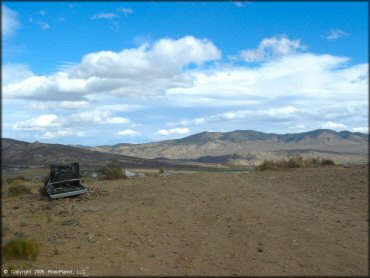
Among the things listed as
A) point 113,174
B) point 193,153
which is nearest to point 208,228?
point 113,174

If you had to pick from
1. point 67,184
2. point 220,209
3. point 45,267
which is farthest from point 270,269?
point 67,184

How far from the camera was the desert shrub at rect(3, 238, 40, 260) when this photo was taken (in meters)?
11.2

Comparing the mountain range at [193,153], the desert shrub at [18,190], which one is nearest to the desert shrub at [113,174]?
the desert shrub at [18,190]

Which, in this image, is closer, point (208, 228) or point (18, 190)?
point (208, 228)

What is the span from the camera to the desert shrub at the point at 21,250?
1120 centimetres

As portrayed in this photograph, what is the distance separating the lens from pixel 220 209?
15.0 m

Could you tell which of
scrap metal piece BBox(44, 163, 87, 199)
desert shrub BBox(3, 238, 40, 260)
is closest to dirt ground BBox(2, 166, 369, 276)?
desert shrub BBox(3, 238, 40, 260)

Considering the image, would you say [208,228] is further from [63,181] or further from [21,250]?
[63,181]

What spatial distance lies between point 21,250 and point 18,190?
47.3 feet

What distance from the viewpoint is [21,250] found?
11.3m

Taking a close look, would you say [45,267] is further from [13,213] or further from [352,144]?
[352,144]

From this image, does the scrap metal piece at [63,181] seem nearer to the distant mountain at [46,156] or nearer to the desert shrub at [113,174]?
the desert shrub at [113,174]

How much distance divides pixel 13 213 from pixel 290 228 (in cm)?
1236

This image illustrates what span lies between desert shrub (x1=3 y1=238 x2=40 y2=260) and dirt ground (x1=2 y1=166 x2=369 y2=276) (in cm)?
22
